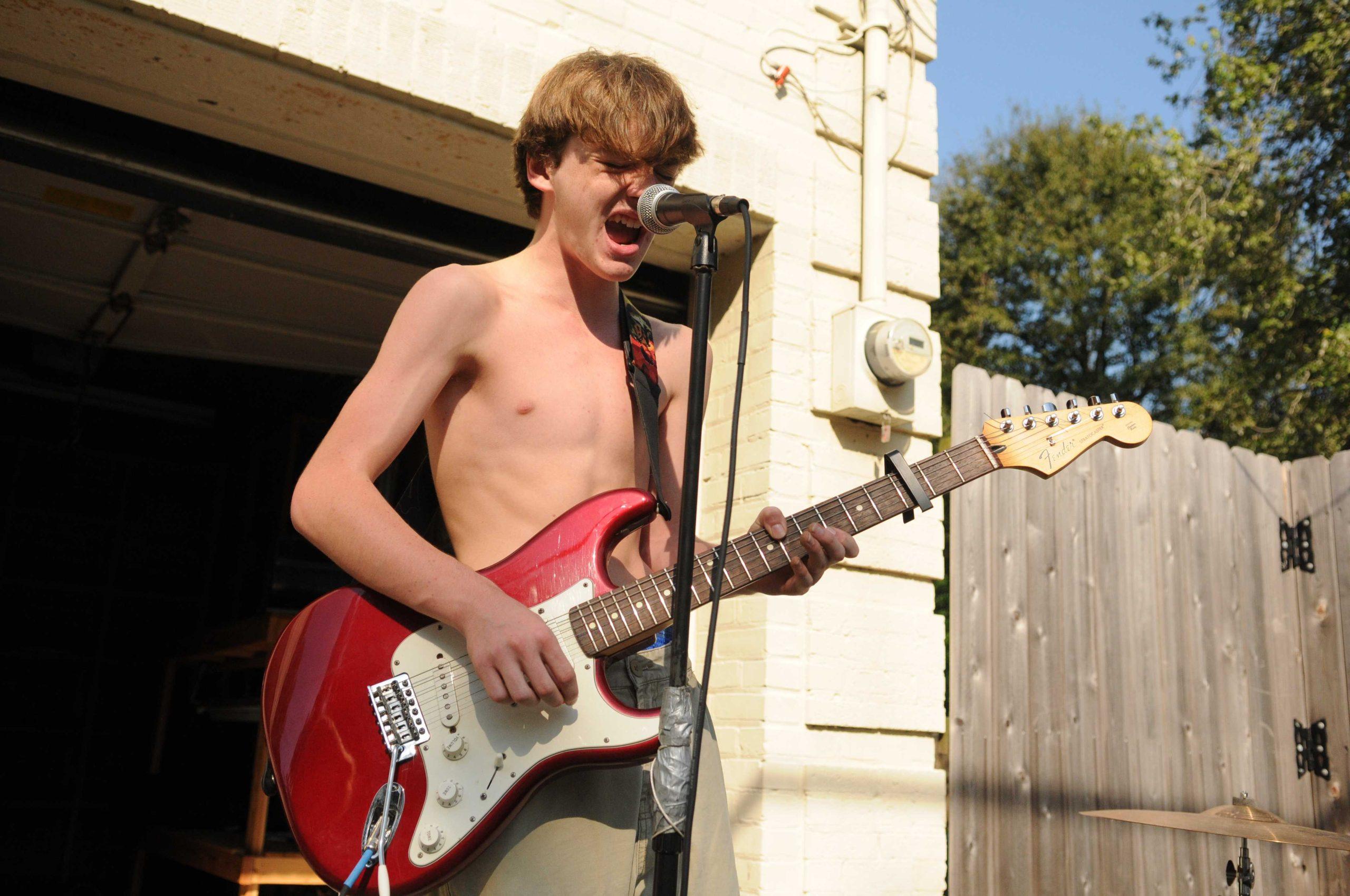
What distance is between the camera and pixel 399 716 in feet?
5.53

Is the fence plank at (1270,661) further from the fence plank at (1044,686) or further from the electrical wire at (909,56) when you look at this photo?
the electrical wire at (909,56)

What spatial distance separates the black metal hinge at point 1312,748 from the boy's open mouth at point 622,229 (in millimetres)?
3871

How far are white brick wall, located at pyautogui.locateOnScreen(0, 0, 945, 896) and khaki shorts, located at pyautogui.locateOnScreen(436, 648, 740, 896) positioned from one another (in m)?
1.24

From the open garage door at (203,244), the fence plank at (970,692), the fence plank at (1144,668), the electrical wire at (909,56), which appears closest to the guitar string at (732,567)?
the fence plank at (970,692)

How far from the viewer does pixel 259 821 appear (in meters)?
4.11

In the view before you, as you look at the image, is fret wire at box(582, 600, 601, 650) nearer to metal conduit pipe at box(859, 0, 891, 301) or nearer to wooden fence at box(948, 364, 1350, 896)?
→ wooden fence at box(948, 364, 1350, 896)

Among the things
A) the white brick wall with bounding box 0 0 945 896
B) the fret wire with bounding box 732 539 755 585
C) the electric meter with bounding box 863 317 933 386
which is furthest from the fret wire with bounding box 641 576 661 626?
the electric meter with bounding box 863 317 933 386

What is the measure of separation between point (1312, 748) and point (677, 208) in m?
4.12

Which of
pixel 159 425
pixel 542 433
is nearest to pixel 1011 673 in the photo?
pixel 542 433

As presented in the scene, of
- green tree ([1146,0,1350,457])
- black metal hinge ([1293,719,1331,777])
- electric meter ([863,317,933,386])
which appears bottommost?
black metal hinge ([1293,719,1331,777])

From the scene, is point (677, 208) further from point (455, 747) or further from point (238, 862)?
point (238, 862)

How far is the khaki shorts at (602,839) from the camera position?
1650 mm

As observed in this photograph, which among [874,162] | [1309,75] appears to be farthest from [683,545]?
[1309,75]

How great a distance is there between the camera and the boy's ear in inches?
81.8
